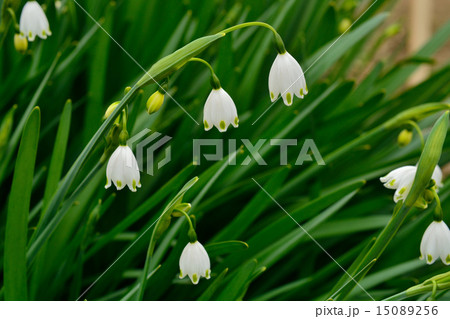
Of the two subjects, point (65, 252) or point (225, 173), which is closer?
point (65, 252)

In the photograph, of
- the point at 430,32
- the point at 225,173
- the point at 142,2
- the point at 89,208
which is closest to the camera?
the point at 89,208

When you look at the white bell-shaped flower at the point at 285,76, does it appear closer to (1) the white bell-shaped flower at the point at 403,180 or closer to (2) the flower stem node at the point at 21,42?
(1) the white bell-shaped flower at the point at 403,180

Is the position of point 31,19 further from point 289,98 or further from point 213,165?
point 289,98

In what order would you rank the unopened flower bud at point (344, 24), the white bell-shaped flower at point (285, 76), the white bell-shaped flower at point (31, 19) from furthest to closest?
the unopened flower bud at point (344, 24) → the white bell-shaped flower at point (31, 19) → the white bell-shaped flower at point (285, 76)

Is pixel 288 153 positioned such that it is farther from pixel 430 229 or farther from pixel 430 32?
pixel 430 32

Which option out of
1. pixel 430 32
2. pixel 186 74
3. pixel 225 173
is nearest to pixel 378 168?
pixel 225 173

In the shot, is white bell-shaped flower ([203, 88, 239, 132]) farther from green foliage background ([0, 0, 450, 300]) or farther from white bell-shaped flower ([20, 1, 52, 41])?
white bell-shaped flower ([20, 1, 52, 41])

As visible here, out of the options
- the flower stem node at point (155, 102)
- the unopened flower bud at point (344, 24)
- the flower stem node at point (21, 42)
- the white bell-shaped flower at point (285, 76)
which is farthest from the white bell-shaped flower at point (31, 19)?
the unopened flower bud at point (344, 24)
